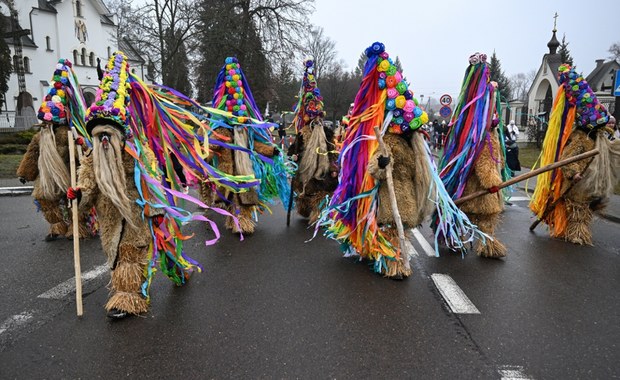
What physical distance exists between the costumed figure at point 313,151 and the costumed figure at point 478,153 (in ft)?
6.07

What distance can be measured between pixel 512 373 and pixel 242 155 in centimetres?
438

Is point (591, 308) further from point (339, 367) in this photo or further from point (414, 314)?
point (339, 367)

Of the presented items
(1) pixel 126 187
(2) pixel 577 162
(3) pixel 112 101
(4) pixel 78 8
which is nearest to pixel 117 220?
(1) pixel 126 187

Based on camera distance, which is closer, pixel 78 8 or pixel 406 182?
pixel 406 182

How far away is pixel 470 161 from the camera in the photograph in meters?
4.96

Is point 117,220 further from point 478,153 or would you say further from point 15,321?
point 478,153

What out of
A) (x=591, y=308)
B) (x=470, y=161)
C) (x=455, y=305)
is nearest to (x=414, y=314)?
(x=455, y=305)

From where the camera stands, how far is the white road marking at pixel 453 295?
363cm

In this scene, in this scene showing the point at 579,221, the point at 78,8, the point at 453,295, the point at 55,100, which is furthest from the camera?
the point at 78,8

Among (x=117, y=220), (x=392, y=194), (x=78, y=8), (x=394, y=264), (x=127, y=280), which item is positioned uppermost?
(x=78, y=8)

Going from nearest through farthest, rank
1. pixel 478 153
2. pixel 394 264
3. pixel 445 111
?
pixel 394 264
pixel 478 153
pixel 445 111

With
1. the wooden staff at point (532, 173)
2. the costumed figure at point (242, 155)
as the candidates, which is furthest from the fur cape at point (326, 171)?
the wooden staff at point (532, 173)

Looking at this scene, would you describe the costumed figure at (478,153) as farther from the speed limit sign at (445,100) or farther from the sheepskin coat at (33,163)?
the speed limit sign at (445,100)

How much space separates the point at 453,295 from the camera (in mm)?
3945
